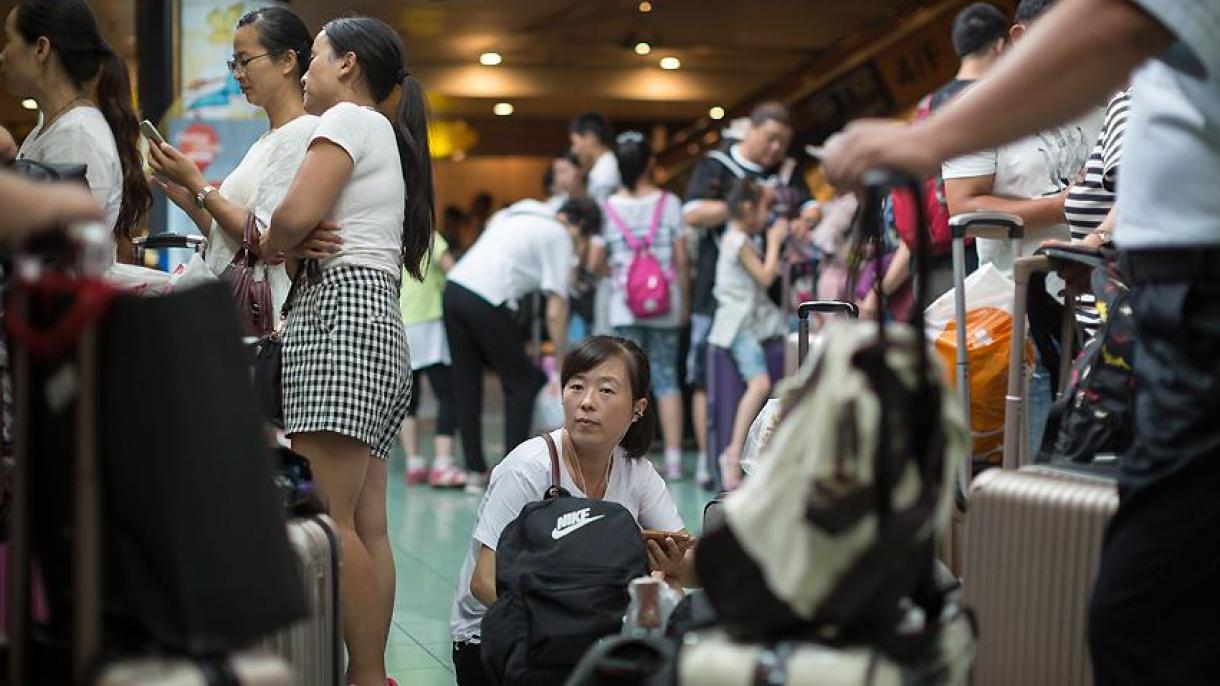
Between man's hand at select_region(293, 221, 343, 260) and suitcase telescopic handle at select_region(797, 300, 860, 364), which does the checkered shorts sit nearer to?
man's hand at select_region(293, 221, 343, 260)

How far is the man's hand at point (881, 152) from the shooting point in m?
1.98

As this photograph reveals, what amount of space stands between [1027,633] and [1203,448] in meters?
0.76

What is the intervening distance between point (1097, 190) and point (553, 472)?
1.44 m

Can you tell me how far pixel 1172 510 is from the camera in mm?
2043

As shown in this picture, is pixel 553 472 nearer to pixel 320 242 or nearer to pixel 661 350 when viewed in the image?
pixel 320 242

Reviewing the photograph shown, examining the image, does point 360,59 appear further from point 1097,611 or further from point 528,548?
point 1097,611

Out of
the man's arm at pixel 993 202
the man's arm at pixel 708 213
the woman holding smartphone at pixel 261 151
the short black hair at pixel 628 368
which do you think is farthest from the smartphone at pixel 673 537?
the man's arm at pixel 708 213

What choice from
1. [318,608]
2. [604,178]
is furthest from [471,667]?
[604,178]

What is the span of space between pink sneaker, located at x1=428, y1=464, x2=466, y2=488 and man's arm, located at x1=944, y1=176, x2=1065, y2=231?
159 inches

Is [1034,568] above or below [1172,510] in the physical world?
below

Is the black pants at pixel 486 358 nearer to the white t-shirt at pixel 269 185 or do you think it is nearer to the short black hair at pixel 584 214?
the short black hair at pixel 584 214

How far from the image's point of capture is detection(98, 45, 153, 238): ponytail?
12.6 feet

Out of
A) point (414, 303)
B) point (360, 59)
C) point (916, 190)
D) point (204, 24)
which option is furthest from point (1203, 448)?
point (414, 303)

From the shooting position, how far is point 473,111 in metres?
18.8
